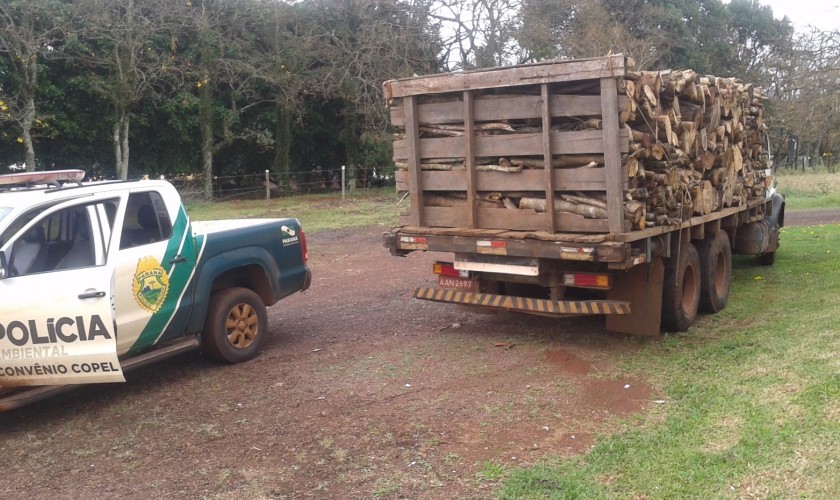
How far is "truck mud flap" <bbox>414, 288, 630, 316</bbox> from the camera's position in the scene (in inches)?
297

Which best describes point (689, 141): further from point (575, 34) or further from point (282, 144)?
point (282, 144)

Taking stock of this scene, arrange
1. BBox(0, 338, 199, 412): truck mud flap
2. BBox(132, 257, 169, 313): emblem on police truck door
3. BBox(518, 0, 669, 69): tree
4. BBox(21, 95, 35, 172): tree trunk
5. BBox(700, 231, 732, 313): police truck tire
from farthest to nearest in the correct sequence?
BBox(518, 0, 669, 69): tree
BBox(21, 95, 35, 172): tree trunk
BBox(700, 231, 732, 313): police truck tire
BBox(132, 257, 169, 313): emblem on police truck door
BBox(0, 338, 199, 412): truck mud flap

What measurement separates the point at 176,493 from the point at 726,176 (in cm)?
729

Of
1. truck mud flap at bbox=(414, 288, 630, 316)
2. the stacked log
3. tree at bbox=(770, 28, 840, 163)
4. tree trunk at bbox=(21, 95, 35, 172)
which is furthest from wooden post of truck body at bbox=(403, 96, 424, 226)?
tree trunk at bbox=(21, 95, 35, 172)

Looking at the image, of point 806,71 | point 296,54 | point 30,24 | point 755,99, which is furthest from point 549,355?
point 296,54

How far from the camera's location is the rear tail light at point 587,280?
7.48 meters

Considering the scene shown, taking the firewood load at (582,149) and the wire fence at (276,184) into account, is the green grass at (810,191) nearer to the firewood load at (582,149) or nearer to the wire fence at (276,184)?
the wire fence at (276,184)

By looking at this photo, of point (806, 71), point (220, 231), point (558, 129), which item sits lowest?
point (220, 231)

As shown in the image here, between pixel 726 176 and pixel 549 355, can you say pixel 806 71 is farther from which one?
pixel 549 355

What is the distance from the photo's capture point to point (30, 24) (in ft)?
79.8

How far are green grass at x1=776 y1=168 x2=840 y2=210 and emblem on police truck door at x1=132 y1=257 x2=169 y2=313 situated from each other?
20.4m

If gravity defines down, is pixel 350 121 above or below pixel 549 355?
above

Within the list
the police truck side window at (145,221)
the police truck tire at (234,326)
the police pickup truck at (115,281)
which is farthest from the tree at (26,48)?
the police truck side window at (145,221)

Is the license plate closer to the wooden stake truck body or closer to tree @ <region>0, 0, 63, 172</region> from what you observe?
the wooden stake truck body
